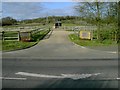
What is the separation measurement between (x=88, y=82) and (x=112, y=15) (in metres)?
17.3

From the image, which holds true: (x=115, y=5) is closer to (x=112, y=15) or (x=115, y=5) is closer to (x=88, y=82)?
(x=112, y=15)

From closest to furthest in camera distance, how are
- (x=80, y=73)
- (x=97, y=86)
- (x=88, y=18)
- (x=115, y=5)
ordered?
(x=97, y=86) → (x=80, y=73) → (x=115, y=5) → (x=88, y=18)

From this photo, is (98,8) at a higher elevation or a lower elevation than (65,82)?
higher

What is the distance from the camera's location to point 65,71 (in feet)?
34.9

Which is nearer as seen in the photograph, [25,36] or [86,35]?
[25,36]

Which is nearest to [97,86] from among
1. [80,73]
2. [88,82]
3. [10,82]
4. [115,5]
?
[88,82]

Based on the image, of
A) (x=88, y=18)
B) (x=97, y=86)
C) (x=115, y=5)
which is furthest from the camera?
(x=88, y=18)

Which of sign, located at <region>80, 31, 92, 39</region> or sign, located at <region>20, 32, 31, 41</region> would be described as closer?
sign, located at <region>20, 32, 31, 41</region>

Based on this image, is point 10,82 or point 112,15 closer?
point 10,82

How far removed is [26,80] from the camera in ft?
29.2

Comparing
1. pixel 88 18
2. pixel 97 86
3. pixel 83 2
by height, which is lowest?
pixel 97 86

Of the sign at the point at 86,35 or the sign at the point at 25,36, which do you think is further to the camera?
the sign at the point at 86,35

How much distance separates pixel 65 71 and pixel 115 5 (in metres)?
15.4

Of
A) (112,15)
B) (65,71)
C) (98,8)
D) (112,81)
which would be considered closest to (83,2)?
(98,8)
